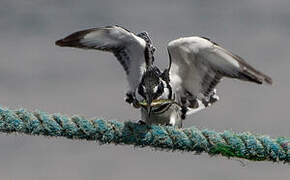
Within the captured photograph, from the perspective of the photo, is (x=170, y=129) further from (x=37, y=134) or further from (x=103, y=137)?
(x=37, y=134)

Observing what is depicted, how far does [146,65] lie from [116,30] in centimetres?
37

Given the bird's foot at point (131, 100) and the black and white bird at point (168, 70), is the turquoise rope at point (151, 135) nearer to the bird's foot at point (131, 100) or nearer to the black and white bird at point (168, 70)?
the black and white bird at point (168, 70)

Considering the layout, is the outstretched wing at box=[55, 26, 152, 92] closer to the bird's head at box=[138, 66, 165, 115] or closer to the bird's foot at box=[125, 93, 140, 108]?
the bird's foot at box=[125, 93, 140, 108]

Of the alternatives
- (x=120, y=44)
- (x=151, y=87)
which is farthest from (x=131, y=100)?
(x=120, y=44)

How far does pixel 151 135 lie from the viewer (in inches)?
154

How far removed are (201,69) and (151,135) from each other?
4.72ft

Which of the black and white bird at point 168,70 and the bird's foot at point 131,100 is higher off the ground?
the black and white bird at point 168,70

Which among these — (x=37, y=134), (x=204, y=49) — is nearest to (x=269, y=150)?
(x=37, y=134)

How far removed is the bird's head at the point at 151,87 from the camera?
5.13 m

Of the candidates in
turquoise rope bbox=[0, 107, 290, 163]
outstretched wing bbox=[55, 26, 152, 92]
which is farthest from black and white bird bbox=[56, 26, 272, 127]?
turquoise rope bbox=[0, 107, 290, 163]

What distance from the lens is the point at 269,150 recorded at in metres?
3.60

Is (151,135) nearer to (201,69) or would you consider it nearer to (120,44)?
(201,69)

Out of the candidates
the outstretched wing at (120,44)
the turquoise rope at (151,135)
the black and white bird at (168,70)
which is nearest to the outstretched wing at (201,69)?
the black and white bird at (168,70)

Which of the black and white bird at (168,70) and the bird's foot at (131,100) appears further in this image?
the bird's foot at (131,100)
